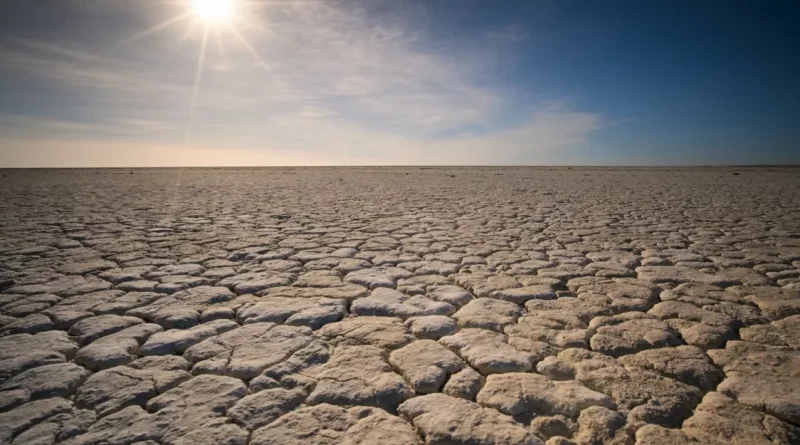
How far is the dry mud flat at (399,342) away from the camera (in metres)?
1.29

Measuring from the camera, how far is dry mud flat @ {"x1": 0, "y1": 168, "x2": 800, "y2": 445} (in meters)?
1.29

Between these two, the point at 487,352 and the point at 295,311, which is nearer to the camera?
the point at 487,352

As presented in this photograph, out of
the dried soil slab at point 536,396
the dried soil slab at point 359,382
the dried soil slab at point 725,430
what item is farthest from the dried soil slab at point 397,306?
the dried soil slab at point 725,430

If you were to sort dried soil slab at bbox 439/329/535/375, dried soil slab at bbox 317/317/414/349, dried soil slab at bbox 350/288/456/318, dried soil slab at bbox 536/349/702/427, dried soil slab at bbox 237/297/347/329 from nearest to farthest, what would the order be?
dried soil slab at bbox 536/349/702/427, dried soil slab at bbox 439/329/535/375, dried soil slab at bbox 317/317/414/349, dried soil slab at bbox 237/297/347/329, dried soil slab at bbox 350/288/456/318

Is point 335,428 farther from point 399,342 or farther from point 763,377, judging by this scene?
point 763,377

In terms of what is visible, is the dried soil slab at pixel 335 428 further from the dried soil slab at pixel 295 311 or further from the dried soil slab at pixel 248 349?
the dried soil slab at pixel 295 311

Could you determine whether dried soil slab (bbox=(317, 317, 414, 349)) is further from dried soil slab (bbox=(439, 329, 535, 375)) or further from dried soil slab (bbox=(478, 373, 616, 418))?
dried soil slab (bbox=(478, 373, 616, 418))

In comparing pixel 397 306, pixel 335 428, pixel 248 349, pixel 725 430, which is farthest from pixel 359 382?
pixel 725 430

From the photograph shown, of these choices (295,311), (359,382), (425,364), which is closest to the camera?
(359,382)

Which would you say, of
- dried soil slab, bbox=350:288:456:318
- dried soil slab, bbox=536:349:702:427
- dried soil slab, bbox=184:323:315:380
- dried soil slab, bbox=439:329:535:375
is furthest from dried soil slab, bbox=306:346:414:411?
dried soil slab, bbox=536:349:702:427

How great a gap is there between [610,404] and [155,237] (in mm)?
4381

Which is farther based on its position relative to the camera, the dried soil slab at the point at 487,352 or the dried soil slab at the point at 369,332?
the dried soil slab at the point at 369,332

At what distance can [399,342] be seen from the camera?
1.85 meters

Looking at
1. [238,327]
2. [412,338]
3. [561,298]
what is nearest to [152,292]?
[238,327]
